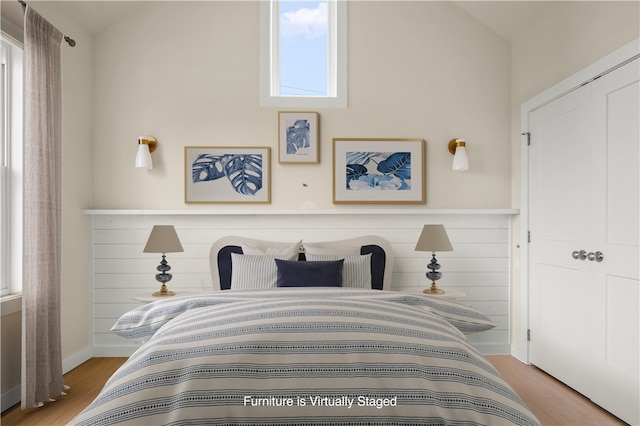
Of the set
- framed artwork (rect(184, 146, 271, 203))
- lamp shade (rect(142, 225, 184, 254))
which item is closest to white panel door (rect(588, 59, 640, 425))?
framed artwork (rect(184, 146, 271, 203))

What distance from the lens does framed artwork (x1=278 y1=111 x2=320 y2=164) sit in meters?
3.58

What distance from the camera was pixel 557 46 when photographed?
119 inches

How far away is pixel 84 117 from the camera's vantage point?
11.4 feet

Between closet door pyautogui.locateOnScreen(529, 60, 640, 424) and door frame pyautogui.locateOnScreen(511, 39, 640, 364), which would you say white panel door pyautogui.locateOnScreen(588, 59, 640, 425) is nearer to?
closet door pyautogui.locateOnScreen(529, 60, 640, 424)

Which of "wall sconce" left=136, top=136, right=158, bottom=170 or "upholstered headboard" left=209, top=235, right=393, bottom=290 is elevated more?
"wall sconce" left=136, top=136, right=158, bottom=170

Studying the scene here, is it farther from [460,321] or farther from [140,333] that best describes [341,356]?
[140,333]

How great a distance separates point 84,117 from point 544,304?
3964 mm

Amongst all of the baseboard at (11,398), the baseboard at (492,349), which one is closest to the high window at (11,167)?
the baseboard at (11,398)

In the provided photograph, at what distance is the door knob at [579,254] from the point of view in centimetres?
272

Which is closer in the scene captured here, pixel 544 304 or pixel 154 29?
pixel 544 304

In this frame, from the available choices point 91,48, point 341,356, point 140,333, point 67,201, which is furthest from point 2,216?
point 341,356

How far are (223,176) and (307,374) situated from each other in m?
A: 2.61

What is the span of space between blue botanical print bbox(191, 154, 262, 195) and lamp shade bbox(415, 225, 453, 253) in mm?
1425

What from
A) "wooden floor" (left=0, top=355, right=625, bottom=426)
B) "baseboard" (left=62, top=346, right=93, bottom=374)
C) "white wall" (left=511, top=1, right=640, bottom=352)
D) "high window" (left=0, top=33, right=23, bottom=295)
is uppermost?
"white wall" (left=511, top=1, right=640, bottom=352)
